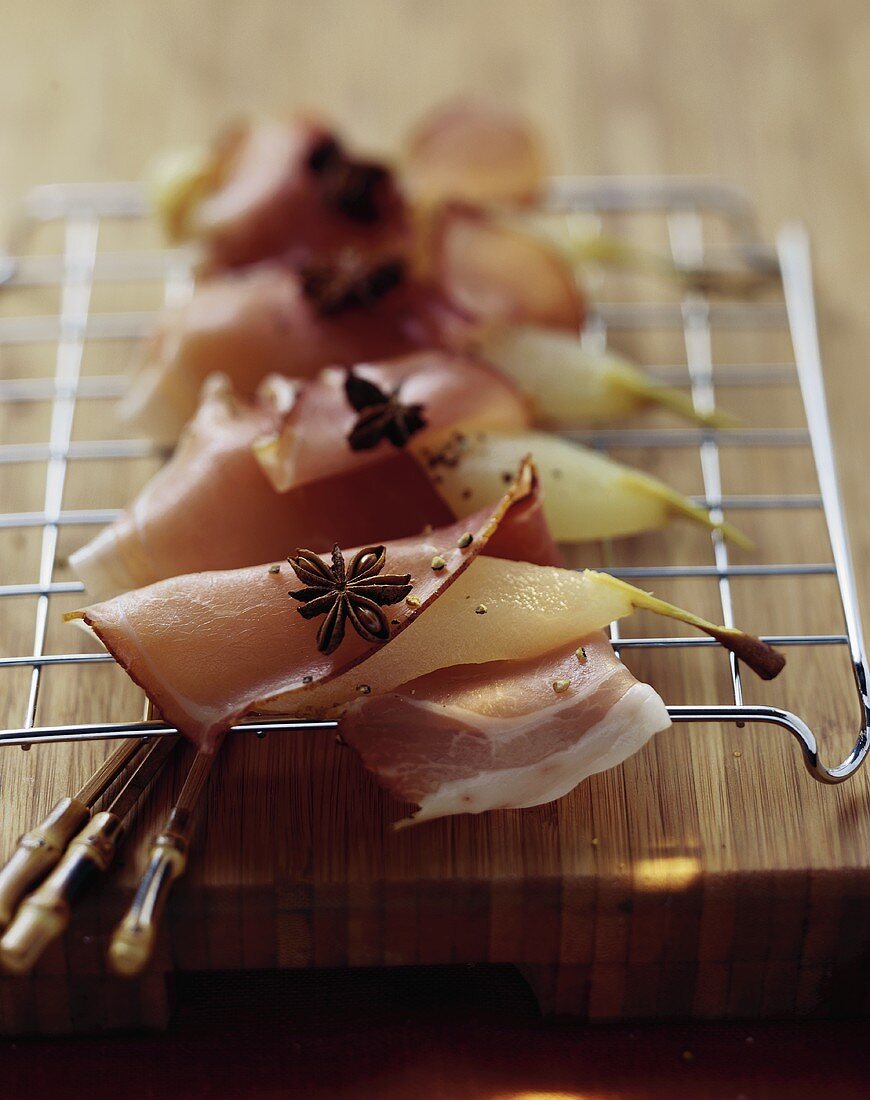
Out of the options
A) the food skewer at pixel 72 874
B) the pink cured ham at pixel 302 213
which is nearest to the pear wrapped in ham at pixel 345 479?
the food skewer at pixel 72 874

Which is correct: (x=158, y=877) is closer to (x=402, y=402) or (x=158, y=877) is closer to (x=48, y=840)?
(x=48, y=840)

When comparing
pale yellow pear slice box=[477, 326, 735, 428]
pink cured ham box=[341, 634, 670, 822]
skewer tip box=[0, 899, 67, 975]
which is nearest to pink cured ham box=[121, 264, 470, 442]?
pale yellow pear slice box=[477, 326, 735, 428]

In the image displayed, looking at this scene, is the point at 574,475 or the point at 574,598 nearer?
the point at 574,598

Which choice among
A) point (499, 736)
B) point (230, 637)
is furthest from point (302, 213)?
point (499, 736)

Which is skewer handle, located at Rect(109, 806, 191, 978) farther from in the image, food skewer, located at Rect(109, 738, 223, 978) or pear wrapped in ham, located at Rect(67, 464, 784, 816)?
pear wrapped in ham, located at Rect(67, 464, 784, 816)

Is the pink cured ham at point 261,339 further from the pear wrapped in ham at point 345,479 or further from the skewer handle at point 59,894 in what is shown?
the skewer handle at point 59,894

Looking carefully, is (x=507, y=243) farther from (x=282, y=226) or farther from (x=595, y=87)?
(x=595, y=87)

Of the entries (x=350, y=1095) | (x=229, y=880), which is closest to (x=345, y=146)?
(x=229, y=880)

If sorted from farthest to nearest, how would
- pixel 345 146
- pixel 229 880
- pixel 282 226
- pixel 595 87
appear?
pixel 595 87 → pixel 345 146 → pixel 282 226 → pixel 229 880
